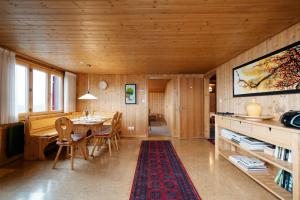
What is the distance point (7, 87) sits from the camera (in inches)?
125

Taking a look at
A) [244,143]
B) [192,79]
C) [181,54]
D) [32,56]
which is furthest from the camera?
[192,79]

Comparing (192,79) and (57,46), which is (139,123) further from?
(57,46)

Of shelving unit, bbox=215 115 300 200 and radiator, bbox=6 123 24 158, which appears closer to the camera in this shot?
shelving unit, bbox=215 115 300 200

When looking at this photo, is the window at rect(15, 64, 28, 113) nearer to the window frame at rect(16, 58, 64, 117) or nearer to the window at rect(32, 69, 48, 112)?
the window frame at rect(16, 58, 64, 117)

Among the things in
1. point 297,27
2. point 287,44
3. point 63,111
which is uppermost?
point 297,27

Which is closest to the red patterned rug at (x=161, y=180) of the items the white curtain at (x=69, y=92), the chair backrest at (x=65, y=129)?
the chair backrest at (x=65, y=129)

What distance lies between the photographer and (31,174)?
2.79m

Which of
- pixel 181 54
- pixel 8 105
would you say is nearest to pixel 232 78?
pixel 181 54

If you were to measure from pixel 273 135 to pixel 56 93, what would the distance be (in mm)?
5318

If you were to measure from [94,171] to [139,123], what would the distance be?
3.01 metres

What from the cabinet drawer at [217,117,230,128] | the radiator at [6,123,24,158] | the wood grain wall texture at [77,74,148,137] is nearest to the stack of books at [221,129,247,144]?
the cabinet drawer at [217,117,230,128]

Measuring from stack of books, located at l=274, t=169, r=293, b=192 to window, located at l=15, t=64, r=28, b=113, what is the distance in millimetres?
4759

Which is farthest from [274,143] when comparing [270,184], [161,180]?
[161,180]

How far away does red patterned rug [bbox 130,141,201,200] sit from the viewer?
213cm
